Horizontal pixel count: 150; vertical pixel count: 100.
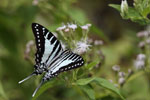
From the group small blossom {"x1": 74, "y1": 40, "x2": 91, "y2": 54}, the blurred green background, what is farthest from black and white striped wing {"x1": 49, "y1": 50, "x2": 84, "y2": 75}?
the blurred green background

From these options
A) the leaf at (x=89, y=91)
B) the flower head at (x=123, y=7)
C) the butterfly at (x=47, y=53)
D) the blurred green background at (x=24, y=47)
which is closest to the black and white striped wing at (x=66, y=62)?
the butterfly at (x=47, y=53)

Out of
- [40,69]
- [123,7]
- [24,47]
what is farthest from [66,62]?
[24,47]

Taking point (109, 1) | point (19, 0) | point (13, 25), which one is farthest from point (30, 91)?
point (109, 1)

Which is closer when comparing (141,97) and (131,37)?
(141,97)

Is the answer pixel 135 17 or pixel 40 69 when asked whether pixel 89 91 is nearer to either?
pixel 40 69

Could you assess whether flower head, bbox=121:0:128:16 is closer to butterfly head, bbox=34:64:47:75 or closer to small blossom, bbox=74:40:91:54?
small blossom, bbox=74:40:91:54

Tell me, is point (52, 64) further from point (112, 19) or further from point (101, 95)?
point (112, 19)
